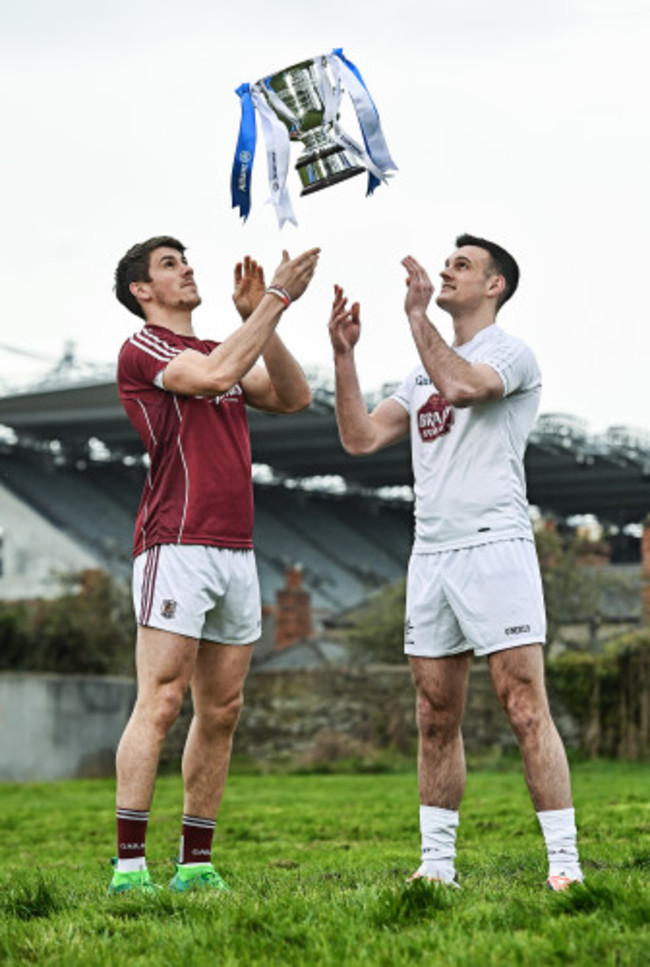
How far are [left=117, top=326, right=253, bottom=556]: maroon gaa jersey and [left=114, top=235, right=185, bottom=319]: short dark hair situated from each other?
25 centimetres

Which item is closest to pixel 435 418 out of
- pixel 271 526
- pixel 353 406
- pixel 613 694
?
pixel 353 406

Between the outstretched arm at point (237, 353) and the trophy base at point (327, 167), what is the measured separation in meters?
0.30

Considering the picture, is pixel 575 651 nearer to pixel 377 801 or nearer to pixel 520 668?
pixel 377 801

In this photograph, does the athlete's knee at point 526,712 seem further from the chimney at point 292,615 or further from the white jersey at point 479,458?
the chimney at point 292,615

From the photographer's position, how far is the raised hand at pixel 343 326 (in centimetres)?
551

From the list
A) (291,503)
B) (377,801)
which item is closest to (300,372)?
(377,801)

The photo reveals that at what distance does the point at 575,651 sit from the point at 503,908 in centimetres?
2147

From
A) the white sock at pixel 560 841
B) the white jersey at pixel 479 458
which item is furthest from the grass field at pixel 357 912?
the white jersey at pixel 479 458

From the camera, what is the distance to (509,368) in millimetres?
4949

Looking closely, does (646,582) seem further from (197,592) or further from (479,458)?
(197,592)

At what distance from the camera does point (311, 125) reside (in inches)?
209

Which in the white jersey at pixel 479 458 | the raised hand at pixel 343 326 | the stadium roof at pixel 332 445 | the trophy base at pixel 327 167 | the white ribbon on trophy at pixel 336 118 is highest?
the stadium roof at pixel 332 445

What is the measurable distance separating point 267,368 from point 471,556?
1.17m

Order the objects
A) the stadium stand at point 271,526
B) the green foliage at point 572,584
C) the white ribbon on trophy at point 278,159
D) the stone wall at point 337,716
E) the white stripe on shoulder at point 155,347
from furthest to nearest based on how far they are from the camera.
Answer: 1. the stadium stand at point 271,526
2. the green foliage at point 572,584
3. the stone wall at point 337,716
4. the white ribbon on trophy at point 278,159
5. the white stripe on shoulder at point 155,347
